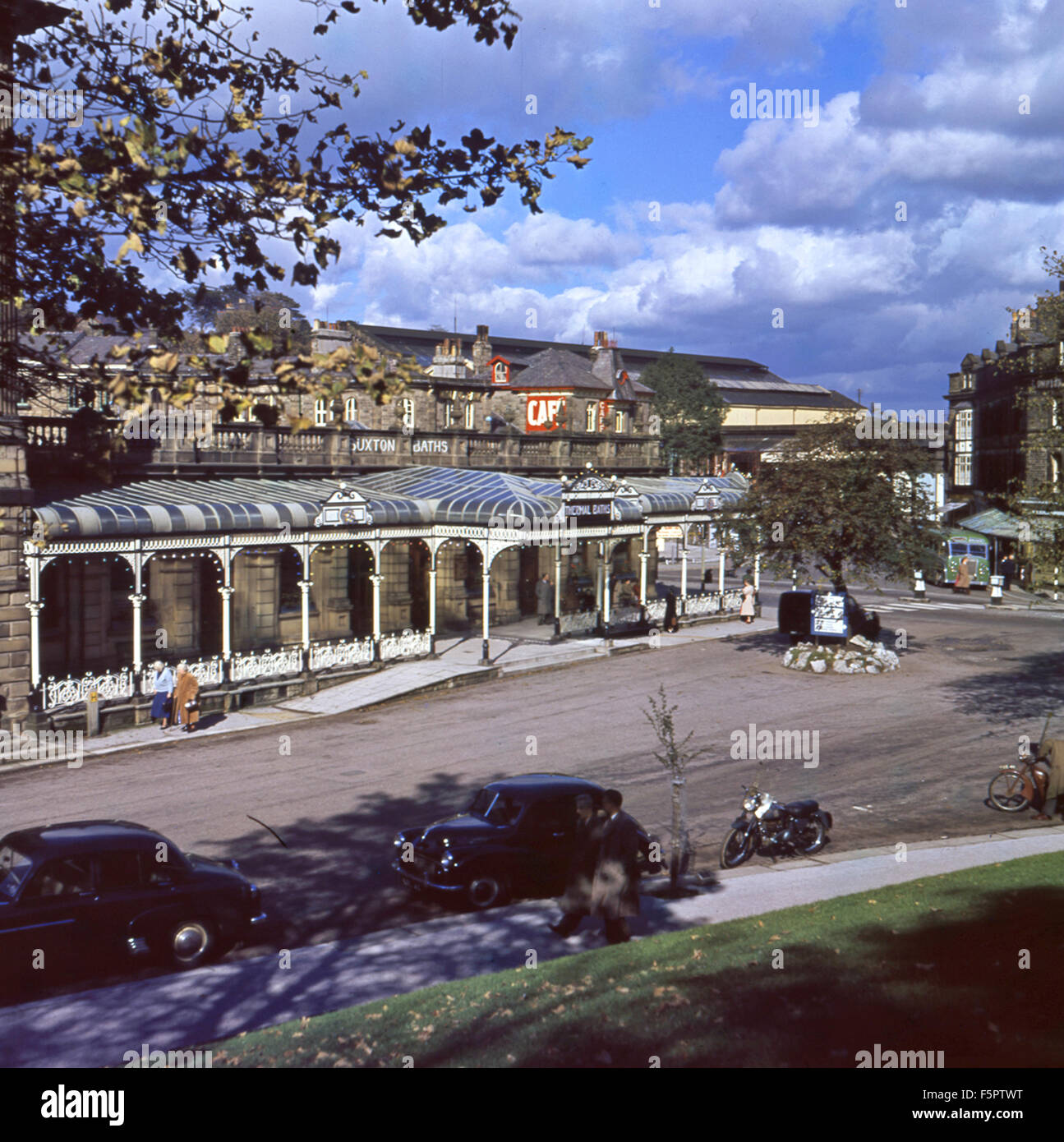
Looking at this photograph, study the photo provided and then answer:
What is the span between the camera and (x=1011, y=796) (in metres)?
17.3

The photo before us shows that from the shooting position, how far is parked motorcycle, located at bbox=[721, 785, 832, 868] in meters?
14.8

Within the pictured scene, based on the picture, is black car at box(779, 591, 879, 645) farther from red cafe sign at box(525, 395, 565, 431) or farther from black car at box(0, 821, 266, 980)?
red cafe sign at box(525, 395, 565, 431)

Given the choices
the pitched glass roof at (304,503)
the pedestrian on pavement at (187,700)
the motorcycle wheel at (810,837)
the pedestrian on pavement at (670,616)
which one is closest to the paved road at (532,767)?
the motorcycle wheel at (810,837)

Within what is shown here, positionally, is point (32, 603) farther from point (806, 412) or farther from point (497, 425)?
point (806, 412)

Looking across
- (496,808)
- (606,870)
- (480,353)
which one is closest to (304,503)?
(496,808)

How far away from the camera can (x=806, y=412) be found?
120000 mm

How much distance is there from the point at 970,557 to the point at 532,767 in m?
39.2

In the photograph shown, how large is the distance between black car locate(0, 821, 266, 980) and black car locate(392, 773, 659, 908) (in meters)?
2.14

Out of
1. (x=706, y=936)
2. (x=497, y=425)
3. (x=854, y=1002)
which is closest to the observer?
(x=854, y=1002)

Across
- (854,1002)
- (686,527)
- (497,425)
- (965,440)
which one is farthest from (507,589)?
(965,440)

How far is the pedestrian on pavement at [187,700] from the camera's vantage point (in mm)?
23109

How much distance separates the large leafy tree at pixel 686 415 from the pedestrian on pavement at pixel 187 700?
69.7 meters

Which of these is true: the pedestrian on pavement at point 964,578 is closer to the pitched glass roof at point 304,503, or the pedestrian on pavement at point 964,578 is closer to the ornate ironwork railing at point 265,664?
the pitched glass roof at point 304,503
